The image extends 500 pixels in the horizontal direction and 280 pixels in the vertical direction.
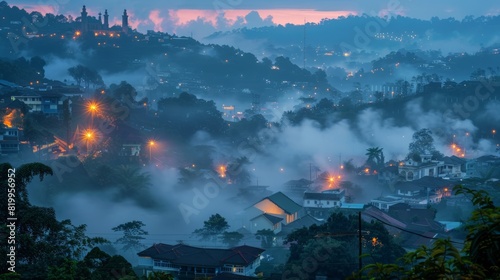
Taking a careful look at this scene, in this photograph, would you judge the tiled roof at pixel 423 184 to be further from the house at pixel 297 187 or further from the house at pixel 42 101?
the house at pixel 42 101

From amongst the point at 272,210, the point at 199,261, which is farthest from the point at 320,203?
the point at 199,261

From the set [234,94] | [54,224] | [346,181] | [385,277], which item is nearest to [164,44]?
[234,94]

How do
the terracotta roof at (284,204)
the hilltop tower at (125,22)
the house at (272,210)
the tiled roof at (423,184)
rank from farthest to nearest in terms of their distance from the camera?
the hilltop tower at (125,22), the tiled roof at (423,184), the terracotta roof at (284,204), the house at (272,210)

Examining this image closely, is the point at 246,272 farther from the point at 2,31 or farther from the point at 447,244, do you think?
the point at 2,31

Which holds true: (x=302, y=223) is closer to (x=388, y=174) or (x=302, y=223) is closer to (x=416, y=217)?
(x=416, y=217)

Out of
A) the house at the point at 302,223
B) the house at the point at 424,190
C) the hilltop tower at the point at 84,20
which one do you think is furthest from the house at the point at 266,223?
the hilltop tower at the point at 84,20

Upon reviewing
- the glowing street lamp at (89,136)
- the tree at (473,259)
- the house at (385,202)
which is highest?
the glowing street lamp at (89,136)
